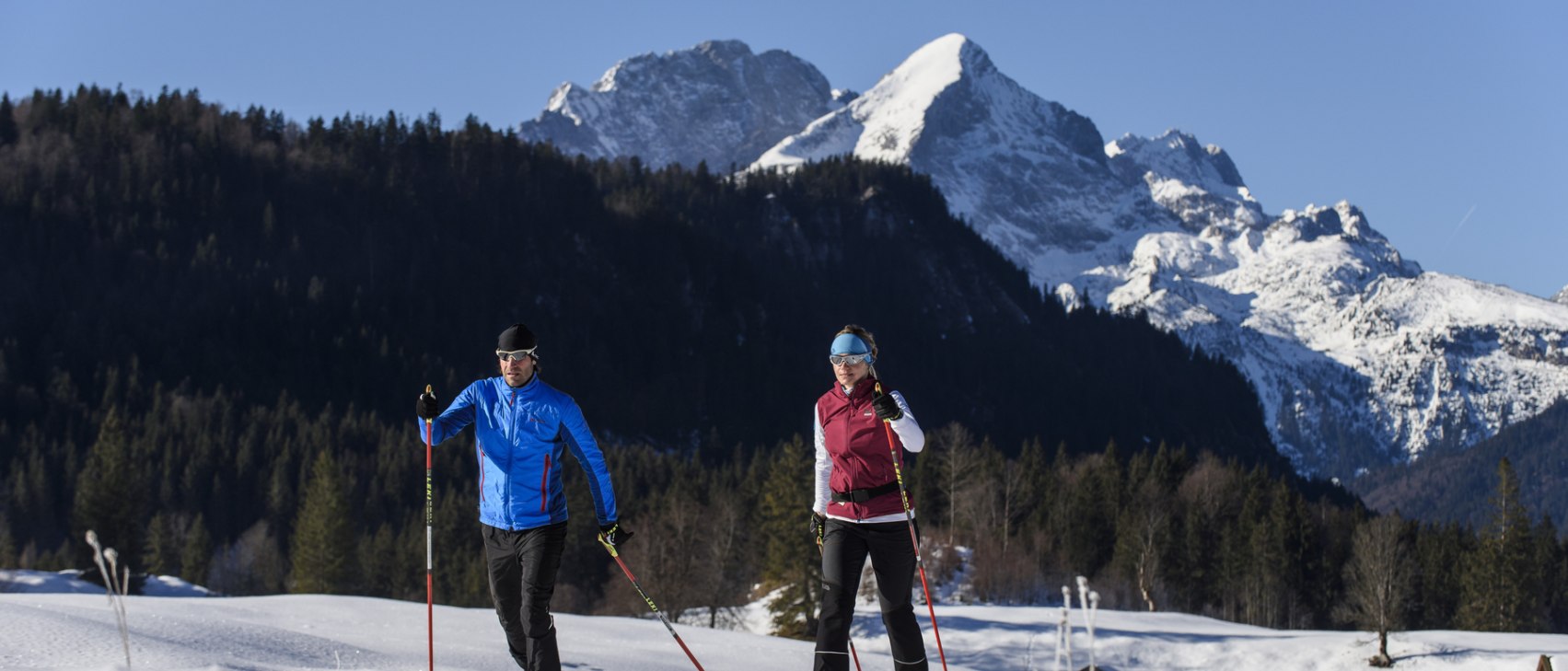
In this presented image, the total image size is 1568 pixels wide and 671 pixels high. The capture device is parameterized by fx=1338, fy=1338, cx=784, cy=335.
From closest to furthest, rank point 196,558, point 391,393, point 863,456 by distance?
1. point 863,456
2. point 196,558
3. point 391,393

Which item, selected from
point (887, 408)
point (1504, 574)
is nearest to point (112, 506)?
point (887, 408)

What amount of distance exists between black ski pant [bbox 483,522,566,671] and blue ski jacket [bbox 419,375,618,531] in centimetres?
10

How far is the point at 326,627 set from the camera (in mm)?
16078

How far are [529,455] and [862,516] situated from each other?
2.38 meters

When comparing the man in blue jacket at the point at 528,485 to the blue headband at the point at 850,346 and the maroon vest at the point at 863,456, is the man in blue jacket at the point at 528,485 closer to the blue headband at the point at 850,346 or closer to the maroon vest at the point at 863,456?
the maroon vest at the point at 863,456

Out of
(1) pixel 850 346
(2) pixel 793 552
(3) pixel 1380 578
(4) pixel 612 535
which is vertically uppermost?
(1) pixel 850 346

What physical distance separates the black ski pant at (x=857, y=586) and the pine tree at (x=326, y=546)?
65.2 metres

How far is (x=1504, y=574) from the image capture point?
239 feet

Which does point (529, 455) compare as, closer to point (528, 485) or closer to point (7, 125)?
point (528, 485)

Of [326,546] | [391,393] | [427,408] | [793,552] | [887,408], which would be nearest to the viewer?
[887,408]

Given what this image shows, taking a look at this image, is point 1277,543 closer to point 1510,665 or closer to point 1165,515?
point 1165,515

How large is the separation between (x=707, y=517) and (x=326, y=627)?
5277 cm

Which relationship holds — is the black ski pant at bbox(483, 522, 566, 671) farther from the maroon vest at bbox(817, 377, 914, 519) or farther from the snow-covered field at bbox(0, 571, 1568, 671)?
the snow-covered field at bbox(0, 571, 1568, 671)

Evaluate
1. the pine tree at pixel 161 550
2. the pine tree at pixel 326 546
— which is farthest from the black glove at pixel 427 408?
the pine tree at pixel 161 550
